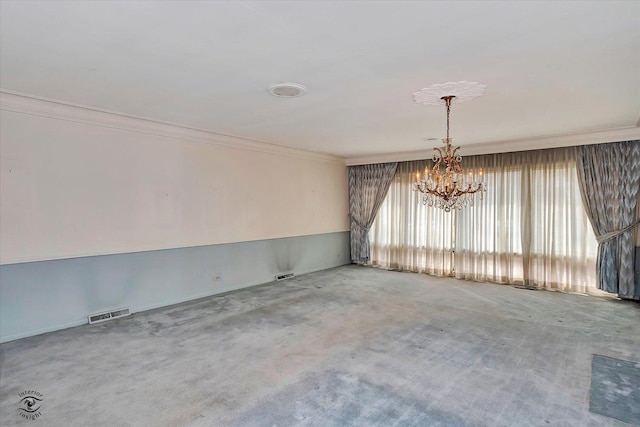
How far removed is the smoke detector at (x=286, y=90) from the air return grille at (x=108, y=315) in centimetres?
335

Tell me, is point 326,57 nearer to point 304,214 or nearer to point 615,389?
point 615,389

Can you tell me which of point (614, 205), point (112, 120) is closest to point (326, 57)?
point (112, 120)

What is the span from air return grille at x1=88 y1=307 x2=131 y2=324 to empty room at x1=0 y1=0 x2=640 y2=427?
0.02 meters

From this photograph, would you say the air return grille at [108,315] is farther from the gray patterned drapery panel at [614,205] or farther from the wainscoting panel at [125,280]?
the gray patterned drapery panel at [614,205]

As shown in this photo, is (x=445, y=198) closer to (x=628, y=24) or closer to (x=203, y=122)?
(x=628, y=24)

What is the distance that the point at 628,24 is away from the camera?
7.06ft

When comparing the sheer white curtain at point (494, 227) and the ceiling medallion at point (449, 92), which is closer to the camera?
the ceiling medallion at point (449, 92)

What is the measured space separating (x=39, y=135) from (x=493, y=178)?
678cm

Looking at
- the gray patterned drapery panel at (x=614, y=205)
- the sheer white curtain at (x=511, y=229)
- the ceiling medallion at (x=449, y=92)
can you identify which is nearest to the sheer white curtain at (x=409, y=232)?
the sheer white curtain at (x=511, y=229)

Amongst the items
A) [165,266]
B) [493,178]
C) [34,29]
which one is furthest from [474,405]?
[493,178]

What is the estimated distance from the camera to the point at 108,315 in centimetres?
438

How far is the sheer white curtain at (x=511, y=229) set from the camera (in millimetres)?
5707

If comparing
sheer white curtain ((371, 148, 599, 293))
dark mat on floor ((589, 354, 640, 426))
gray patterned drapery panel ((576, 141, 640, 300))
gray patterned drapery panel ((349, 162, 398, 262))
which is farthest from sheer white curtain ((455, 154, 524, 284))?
dark mat on floor ((589, 354, 640, 426))

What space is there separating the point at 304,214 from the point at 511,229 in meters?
3.85
